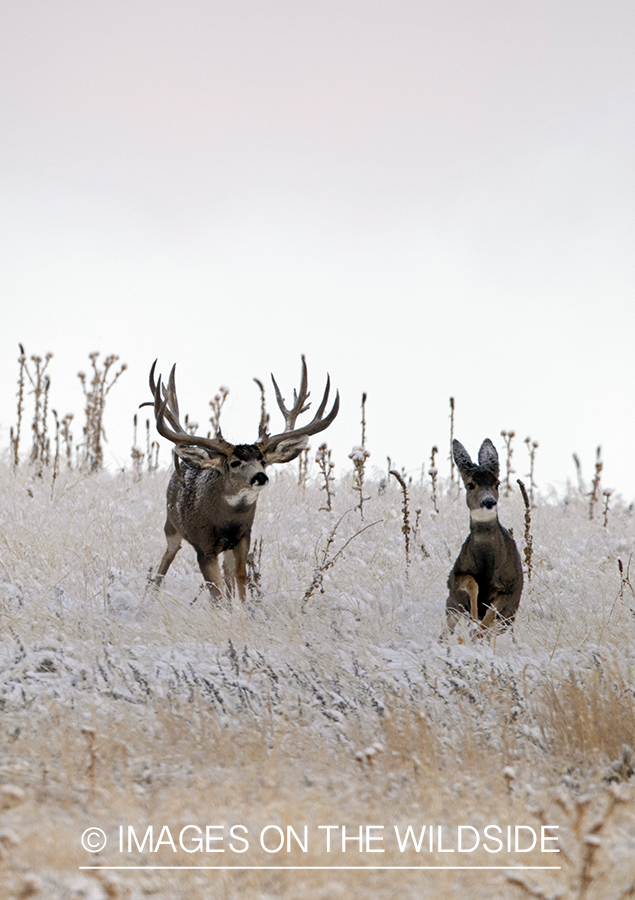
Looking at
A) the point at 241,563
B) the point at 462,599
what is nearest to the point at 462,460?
the point at 462,599

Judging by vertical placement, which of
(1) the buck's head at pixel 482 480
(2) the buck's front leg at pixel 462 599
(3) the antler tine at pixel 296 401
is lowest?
(2) the buck's front leg at pixel 462 599

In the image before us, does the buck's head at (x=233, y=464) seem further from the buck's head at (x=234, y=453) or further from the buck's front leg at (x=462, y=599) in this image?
the buck's front leg at (x=462, y=599)

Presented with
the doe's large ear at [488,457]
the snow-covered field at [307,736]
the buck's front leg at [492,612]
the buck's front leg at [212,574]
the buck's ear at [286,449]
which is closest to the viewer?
the snow-covered field at [307,736]

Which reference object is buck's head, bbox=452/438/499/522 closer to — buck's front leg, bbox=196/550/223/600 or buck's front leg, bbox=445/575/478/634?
buck's front leg, bbox=445/575/478/634

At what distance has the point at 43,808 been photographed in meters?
3.19

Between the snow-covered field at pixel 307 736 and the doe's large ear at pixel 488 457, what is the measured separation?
116 centimetres

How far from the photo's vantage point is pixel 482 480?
612 cm

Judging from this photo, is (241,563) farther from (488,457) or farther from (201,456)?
(488,457)

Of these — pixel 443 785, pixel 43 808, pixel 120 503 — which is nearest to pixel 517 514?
pixel 120 503

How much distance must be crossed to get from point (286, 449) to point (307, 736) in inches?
131

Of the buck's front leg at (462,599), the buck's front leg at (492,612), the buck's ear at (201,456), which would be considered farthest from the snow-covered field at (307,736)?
the buck's ear at (201,456)

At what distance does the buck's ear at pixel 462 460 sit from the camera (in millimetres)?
6168

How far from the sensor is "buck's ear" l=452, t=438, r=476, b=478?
20.2ft

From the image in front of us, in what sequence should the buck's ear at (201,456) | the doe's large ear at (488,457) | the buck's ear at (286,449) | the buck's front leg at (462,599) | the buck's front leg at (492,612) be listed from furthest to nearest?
the buck's ear at (286,449)
the buck's ear at (201,456)
the doe's large ear at (488,457)
the buck's front leg at (462,599)
the buck's front leg at (492,612)
